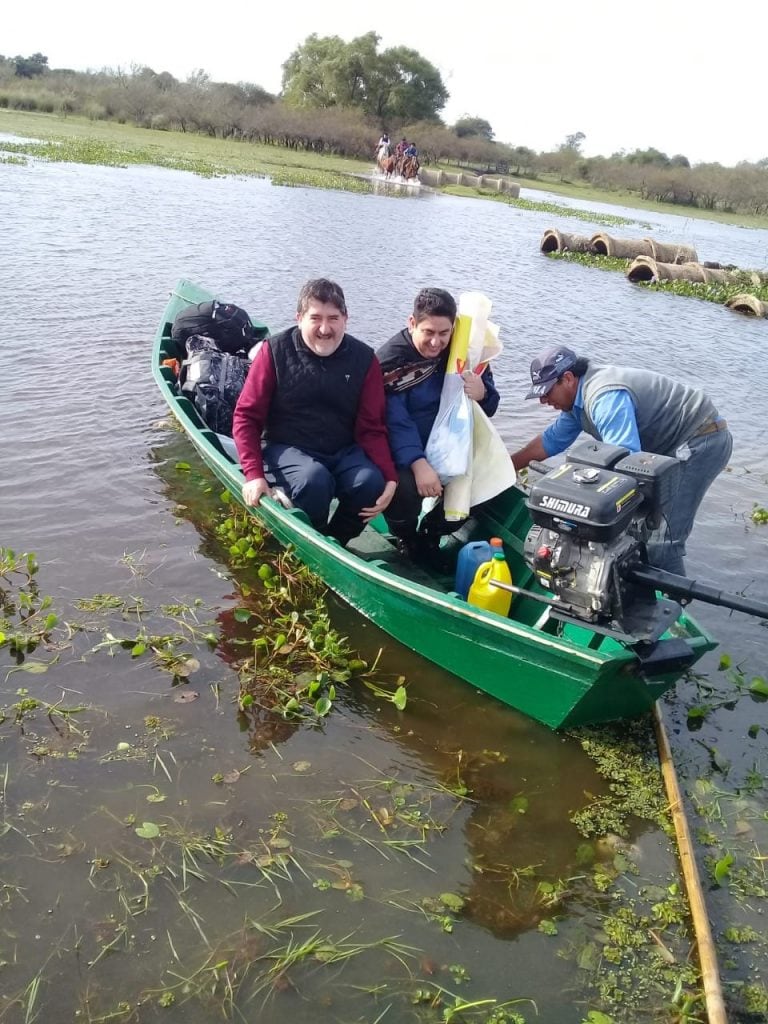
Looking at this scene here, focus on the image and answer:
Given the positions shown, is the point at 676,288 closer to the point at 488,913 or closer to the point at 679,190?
the point at 488,913

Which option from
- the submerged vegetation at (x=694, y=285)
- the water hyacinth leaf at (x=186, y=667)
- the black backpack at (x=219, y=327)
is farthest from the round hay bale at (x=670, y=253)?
the water hyacinth leaf at (x=186, y=667)

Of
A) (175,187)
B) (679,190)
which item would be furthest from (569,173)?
(175,187)

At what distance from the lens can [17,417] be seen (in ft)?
24.7

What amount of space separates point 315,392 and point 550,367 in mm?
1423

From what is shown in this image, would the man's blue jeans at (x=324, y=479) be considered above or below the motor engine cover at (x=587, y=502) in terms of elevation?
below

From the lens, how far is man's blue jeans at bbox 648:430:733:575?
4.72 m

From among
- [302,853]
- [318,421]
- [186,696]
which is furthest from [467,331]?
[302,853]

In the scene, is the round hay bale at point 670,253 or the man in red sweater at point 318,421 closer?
the man in red sweater at point 318,421

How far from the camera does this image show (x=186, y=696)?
4.38 m

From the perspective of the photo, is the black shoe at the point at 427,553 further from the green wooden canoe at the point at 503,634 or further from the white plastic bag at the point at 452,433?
the white plastic bag at the point at 452,433

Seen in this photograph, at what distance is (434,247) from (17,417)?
16.4 meters

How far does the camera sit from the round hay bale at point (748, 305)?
19875 millimetres

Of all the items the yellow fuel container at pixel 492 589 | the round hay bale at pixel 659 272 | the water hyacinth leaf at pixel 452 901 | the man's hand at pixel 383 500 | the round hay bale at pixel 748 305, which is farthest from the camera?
the round hay bale at pixel 659 272

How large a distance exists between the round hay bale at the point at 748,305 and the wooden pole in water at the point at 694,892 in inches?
714
